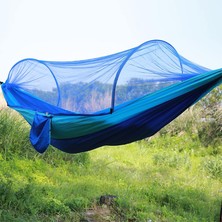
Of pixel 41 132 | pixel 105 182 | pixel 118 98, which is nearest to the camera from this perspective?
pixel 118 98

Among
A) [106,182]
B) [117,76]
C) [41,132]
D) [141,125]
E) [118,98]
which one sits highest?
[117,76]

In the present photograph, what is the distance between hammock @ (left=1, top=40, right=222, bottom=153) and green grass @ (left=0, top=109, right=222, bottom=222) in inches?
23.0

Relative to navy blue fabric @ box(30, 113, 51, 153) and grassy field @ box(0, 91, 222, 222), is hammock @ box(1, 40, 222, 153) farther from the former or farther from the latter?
grassy field @ box(0, 91, 222, 222)

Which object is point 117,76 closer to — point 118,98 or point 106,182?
point 118,98

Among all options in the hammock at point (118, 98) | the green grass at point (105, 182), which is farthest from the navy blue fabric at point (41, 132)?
the green grass at point (105, 182)

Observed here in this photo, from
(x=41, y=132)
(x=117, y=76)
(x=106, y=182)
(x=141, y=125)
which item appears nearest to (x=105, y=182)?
(x=106, y=182)

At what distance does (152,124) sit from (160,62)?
0.50 meters

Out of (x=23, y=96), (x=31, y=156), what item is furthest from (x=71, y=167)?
(x=23, y=96)

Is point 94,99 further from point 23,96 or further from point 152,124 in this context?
point 23,96

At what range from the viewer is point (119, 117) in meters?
2.72

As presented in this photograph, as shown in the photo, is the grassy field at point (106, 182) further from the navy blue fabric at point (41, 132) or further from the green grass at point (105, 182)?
the navy blue fabric at point (41, 132)

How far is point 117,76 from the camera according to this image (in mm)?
2848

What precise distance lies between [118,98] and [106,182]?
1943 mm

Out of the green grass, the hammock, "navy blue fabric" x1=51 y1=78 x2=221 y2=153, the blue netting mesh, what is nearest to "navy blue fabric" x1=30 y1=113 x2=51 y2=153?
the hammock
